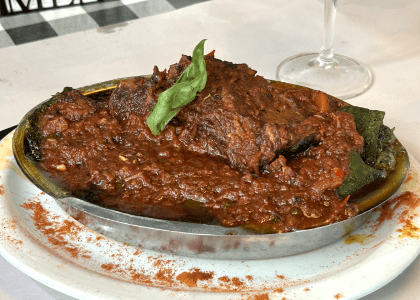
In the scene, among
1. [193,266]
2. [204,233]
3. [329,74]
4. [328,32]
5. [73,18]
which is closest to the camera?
[204,233]

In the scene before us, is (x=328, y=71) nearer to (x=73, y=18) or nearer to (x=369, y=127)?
(x=369, y=127)

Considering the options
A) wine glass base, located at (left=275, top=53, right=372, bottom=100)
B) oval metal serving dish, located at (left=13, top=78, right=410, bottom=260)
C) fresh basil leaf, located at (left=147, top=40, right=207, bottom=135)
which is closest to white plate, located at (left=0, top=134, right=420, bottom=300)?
oval metal serving dish, located at (left=13, top=78, right=410, bottom=260)

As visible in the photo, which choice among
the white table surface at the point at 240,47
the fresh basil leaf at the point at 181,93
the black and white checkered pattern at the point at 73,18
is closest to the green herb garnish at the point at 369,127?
the white table surface at the point at 240,47

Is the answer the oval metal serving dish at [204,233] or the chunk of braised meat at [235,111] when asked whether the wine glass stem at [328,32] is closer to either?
the chunk of braised meat at [235,111]

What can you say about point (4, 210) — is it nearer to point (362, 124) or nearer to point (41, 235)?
point (41, 235)

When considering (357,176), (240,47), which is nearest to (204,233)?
(357,176)
